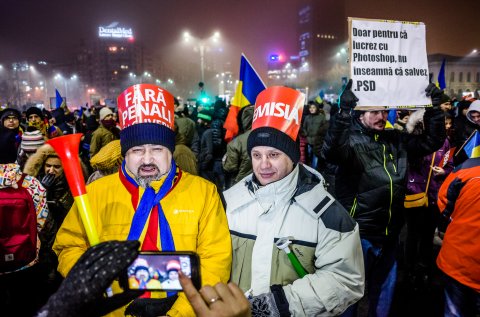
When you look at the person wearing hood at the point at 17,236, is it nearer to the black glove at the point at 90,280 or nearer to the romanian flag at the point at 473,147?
the black glove at the point at 90,280

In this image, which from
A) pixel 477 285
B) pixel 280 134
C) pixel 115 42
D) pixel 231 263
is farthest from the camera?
pixel 115 42

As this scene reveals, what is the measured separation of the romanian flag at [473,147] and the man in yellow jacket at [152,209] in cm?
252

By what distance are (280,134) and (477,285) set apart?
2.10 metres

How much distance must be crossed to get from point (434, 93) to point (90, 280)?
13.3 feet

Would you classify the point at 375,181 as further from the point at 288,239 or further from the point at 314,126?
the point at 314,126

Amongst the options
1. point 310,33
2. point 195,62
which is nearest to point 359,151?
point 195,62

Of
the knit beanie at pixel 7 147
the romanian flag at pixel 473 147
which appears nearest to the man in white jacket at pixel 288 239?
the romanian flag at pixel 473 147

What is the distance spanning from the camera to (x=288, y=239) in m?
2.30

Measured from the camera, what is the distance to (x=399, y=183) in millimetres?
3754

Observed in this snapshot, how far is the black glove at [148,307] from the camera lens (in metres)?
2.18

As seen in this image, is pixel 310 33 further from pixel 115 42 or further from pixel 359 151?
pixel 359 151

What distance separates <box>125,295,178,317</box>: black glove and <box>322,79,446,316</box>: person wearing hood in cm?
233

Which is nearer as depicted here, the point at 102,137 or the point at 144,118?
the point at 144,118

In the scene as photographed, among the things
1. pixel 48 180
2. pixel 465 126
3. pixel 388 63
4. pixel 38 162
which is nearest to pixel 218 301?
pixel 388 63
